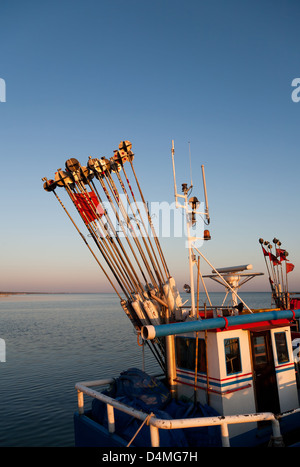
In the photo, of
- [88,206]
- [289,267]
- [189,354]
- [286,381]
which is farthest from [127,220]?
[289,267]

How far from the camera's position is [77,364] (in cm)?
3045

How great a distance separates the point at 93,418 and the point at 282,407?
19.2 feet

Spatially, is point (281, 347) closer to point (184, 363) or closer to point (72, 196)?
point (184, 363)

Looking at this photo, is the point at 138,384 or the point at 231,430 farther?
the point at 138,384

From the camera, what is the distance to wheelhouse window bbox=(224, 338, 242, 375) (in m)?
9.62

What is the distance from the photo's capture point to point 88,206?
11883 mm

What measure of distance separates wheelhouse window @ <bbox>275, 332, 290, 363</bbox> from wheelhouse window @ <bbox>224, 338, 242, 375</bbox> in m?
1.73

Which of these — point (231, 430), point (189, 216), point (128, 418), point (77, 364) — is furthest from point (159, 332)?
point (77, 364)

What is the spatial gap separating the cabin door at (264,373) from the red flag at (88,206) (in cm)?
650

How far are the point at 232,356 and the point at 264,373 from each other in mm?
1468

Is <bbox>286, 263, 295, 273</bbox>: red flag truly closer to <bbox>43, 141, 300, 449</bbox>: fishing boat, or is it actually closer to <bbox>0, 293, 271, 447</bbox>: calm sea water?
<bbox>43, 141, 300, 449</bbox>: fishing boat

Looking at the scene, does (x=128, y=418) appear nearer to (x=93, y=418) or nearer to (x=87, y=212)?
(x=93, y=418)

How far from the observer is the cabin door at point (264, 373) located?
10156 millimetres
